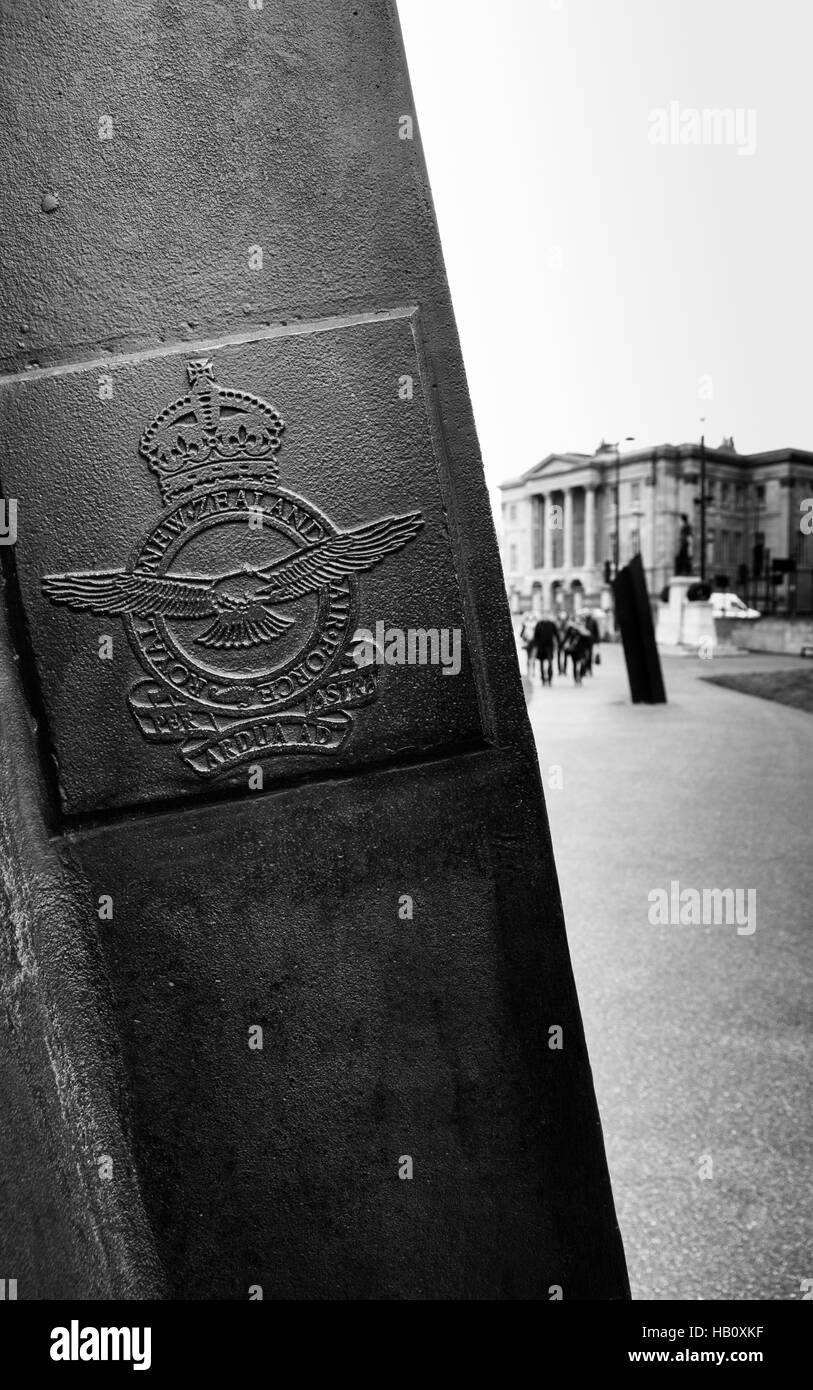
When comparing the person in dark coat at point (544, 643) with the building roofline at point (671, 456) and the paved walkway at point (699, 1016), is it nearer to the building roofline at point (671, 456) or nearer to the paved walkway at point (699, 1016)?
the paved walkway at point (699, 1016)

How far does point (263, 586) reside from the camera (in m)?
1.53

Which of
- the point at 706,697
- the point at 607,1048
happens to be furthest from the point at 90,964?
the point at 706,697

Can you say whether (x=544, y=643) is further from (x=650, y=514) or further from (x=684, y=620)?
(x=650, y=514)

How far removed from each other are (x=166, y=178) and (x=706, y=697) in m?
15.2

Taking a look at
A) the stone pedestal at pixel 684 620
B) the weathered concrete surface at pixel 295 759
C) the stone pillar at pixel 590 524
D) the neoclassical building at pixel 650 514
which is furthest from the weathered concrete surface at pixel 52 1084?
the stone pillar at pixel 590 524

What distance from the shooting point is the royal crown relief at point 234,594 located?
148 centimetres

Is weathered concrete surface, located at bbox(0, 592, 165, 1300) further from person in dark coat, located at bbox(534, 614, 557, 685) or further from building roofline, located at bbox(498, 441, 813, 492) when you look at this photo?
building roofline, located at bbox(498, 441, 813, 492)

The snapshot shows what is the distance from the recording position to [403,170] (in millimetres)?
1501

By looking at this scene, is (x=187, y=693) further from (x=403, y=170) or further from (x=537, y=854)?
(x=403, y=170)

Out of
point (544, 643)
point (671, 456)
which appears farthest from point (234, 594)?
point (671, 456)

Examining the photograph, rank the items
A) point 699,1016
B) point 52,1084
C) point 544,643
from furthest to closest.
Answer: point 544,643
point 699,1016
point 52,1084

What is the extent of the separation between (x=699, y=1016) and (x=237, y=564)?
9.87 feet

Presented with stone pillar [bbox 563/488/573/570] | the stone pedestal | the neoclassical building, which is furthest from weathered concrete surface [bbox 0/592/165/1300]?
stone pillar [bbox 563/488/573/570]

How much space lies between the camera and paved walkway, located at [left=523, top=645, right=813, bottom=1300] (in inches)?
96.2
